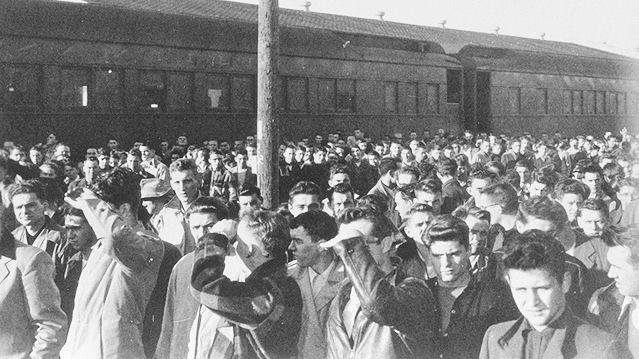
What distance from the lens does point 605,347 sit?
278cm

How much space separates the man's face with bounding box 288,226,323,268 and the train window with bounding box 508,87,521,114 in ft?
86.5

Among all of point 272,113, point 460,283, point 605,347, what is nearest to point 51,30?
point 272,113

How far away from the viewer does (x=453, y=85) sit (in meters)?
28.1

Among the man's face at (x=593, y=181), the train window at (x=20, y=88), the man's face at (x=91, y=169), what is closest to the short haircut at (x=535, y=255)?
the man's face at (x=593, y=181)

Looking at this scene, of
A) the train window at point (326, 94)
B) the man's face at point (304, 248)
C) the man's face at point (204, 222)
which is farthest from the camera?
the train window at point (326, 94)

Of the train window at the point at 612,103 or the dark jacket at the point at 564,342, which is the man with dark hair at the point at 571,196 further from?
the train window at the point at 612,103

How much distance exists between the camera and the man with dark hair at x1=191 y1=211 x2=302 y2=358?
10.4 feet

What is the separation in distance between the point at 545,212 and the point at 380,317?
2.20 meters

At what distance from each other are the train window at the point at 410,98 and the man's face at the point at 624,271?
2202 centimetres

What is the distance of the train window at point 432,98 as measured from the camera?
86.2 ft

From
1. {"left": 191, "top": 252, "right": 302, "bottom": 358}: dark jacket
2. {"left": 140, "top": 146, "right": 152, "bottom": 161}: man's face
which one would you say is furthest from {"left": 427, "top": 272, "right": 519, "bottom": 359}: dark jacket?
{"left": 140, "top": 146, "right": 152, "bottom": 161}: man's face

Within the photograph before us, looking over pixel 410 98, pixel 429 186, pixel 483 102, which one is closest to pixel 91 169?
pixel 429 186

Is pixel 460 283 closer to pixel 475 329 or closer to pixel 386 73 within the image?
pixel 475 329

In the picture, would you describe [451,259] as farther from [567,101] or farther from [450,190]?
[567,101]
